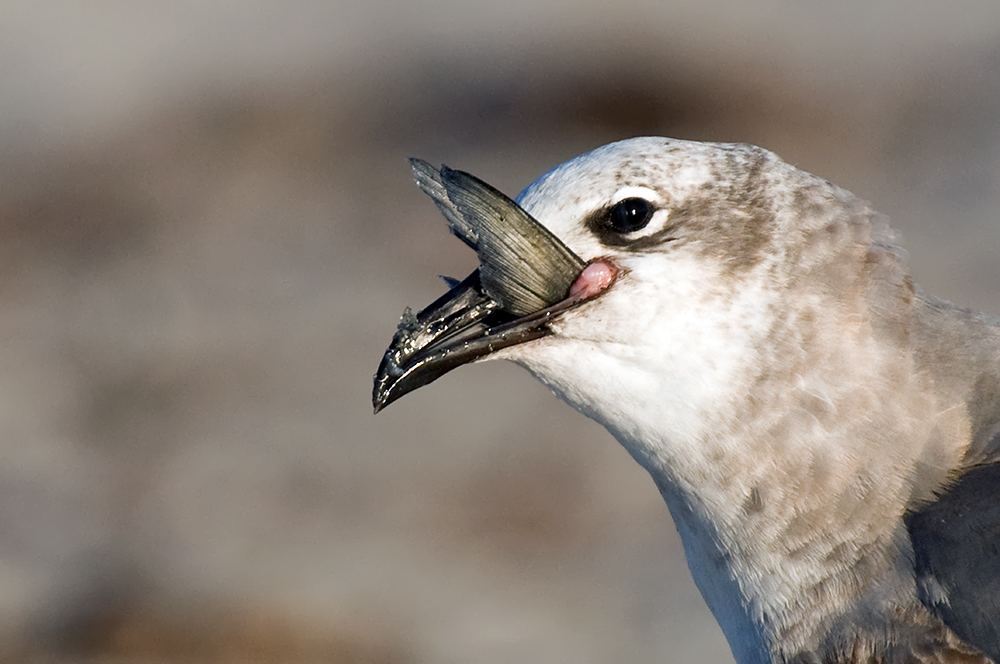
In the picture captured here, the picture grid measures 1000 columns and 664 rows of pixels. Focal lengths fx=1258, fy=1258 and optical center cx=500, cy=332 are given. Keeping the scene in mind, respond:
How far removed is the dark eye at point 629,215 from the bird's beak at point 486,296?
5.4 inches

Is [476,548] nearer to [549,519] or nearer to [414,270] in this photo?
[549,519]

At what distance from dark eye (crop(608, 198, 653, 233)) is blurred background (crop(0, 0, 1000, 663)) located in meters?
4.26

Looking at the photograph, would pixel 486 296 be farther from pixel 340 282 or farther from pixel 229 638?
pixel 340 282

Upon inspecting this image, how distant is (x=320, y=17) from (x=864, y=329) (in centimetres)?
1088

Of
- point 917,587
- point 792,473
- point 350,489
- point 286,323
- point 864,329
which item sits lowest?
point 917,587

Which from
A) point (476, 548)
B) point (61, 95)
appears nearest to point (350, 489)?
point (476, 548)

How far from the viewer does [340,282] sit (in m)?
9.60

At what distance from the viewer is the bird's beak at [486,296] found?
304 centimetres

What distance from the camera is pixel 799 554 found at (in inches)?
124

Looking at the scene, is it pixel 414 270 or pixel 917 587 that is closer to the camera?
pixel 917 587

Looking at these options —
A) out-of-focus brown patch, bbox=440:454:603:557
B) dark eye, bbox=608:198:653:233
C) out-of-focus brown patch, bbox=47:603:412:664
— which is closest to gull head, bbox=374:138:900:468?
dark eye, bbox=608:198:653:233

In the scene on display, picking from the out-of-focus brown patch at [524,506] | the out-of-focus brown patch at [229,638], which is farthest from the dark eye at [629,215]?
the out-of-focus brown patch at [524,506]

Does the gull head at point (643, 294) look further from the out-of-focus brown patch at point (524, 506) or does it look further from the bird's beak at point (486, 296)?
the out-of-focus brown patch at point (524, 506)

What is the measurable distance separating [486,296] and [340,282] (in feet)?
21.6
